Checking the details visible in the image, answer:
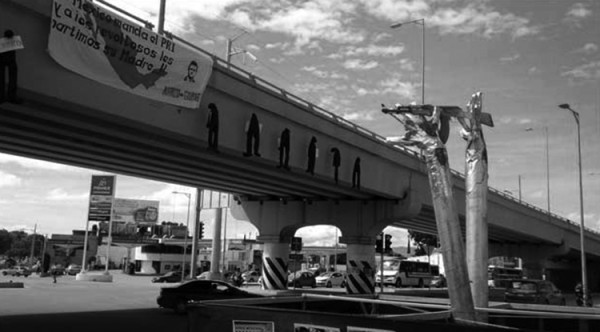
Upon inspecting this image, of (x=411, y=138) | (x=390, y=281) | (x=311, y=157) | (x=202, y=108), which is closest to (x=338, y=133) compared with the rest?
(x=311, y=157)

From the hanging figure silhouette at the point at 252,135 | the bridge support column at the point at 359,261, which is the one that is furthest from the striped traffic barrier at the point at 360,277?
the hanging figure silhouette at the point at 252,135

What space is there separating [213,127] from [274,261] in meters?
18.6

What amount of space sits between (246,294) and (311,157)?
628 centimetres

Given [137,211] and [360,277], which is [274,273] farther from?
[137,211]

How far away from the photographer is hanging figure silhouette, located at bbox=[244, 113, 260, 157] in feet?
63.9

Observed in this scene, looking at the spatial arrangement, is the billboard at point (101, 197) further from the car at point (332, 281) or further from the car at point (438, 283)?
the car at point (438, 283)

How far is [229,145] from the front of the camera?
1923cm

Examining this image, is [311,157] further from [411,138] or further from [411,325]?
[411,325]

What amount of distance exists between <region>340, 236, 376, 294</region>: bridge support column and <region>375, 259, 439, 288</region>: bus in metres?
29.4

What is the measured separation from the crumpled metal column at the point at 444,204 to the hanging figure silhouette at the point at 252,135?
1098 cm

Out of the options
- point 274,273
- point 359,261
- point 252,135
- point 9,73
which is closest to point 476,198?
point 9,73

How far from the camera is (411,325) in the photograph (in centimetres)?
554

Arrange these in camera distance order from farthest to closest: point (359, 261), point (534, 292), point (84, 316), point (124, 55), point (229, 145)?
point (359, 261) → point (534, 292) → point (84, 316) → point (229, 145) → point (124, 55)

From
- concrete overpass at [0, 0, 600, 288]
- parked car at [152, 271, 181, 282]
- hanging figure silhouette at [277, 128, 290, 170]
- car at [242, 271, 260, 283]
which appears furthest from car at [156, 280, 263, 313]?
car at [242, 271, 260, 283]
